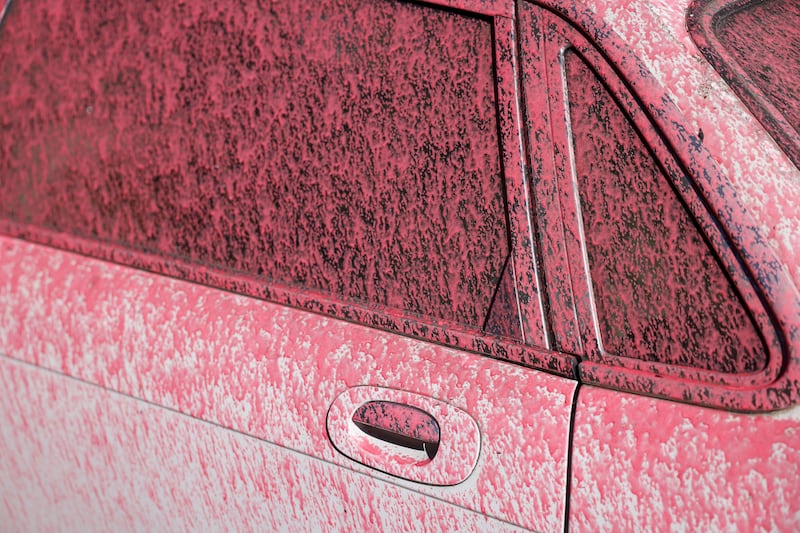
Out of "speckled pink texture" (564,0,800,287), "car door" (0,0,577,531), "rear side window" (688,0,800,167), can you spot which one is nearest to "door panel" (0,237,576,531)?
"car door" (0,0,577,531)

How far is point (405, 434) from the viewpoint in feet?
3.97

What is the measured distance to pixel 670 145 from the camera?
1105mm

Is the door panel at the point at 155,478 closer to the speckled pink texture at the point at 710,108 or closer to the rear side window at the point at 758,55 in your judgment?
the speckled pink texture at the point at 710,108

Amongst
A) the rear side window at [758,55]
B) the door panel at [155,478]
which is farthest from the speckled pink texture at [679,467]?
the rear side window at [758,55]

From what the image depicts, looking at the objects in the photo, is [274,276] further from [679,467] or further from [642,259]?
[679,467]

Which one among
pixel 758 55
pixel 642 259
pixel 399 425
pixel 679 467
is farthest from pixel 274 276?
pixel 758 55

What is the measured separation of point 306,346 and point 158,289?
391 millimetres

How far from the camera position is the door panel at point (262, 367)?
1.14 metres

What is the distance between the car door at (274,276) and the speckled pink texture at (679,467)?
1.8 inches

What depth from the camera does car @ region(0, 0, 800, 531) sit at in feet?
3.51

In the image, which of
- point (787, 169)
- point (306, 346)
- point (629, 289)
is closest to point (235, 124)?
point (306, 346)

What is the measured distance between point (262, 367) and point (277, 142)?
0.45m

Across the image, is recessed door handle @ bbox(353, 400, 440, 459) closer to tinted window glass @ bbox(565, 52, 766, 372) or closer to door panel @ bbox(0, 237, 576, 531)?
door panel @ bbox(0, 237, 576, 531)

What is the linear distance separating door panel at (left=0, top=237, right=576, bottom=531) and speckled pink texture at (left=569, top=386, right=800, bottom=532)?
0.15ft
